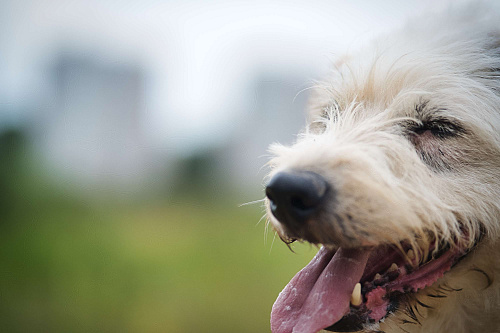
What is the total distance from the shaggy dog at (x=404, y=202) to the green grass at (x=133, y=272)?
3929 millimetres

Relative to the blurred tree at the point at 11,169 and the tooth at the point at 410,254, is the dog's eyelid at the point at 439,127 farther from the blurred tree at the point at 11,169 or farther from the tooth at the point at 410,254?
the blurred tree at the point at 11,169

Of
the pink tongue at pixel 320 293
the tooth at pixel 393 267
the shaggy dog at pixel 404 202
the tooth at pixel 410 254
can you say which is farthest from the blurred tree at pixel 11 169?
the tooth at pixel 410 254

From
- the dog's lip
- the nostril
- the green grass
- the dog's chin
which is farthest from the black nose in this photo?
the green grass

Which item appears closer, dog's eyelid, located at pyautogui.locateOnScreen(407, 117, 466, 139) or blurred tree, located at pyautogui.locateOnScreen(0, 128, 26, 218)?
dog's eyelid, located at pyautogui.locateOnScreen(407, 117, 466, 139)

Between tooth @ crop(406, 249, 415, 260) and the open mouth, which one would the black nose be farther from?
tooth @ crop(406, 249, 415, 260)

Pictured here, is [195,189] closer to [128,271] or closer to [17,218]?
[17,218]

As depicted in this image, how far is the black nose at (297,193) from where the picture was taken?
7.40 ft

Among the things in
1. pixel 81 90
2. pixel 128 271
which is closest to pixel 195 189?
pixel 81 90

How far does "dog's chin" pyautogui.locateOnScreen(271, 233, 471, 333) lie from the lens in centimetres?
258

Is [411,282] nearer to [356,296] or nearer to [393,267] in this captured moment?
[393,267]

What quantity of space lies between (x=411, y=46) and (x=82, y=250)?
7.88 m

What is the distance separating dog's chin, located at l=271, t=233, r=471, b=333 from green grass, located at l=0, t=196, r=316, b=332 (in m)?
3.84

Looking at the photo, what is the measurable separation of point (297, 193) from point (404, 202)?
63cm

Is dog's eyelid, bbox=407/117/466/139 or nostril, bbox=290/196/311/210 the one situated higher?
dog's eyelid, bbox=407/117/466/139
